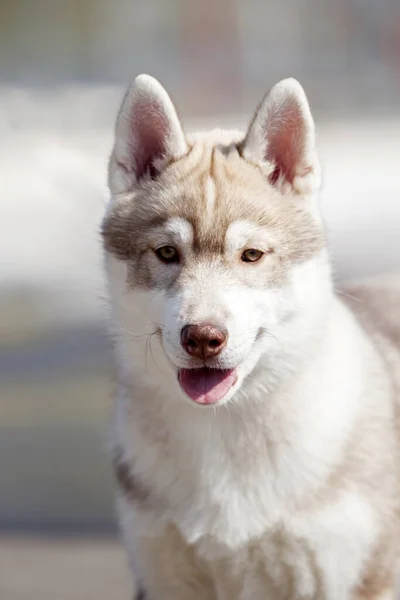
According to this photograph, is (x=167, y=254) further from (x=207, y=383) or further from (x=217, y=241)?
(x=207, y=383)

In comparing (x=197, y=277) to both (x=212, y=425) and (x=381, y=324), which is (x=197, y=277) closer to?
(x=212, y=425)

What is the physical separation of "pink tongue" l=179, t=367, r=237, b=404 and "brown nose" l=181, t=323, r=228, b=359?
12 centimetres

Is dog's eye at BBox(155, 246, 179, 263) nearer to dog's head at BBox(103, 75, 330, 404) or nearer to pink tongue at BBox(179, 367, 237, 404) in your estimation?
dog's head at BBox(103, 75, 330, 404)

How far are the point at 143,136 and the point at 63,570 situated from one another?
1947mm

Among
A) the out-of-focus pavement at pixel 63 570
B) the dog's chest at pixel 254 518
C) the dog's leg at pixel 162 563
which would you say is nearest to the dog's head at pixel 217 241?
the dog's chest at pixel 254 518

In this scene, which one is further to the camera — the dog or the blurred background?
the blurred background

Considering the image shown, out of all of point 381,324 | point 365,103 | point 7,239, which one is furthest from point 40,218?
point 381,324

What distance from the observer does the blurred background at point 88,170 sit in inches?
177

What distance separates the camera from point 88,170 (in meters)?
6.72

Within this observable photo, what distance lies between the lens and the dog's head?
2465 mm

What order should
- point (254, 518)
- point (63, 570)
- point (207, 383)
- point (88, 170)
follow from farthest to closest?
point (88, 170) < point (63, 570) < point (254, 518) < point (207, 383)

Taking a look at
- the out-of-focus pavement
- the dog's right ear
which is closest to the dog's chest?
the dog's right ear

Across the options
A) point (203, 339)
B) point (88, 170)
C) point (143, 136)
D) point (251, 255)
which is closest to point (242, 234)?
point (251, 255)

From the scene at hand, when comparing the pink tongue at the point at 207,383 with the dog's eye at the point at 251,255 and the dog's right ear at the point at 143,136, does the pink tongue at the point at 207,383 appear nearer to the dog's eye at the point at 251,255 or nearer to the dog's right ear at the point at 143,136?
the dog's eye at the point at 251,255
